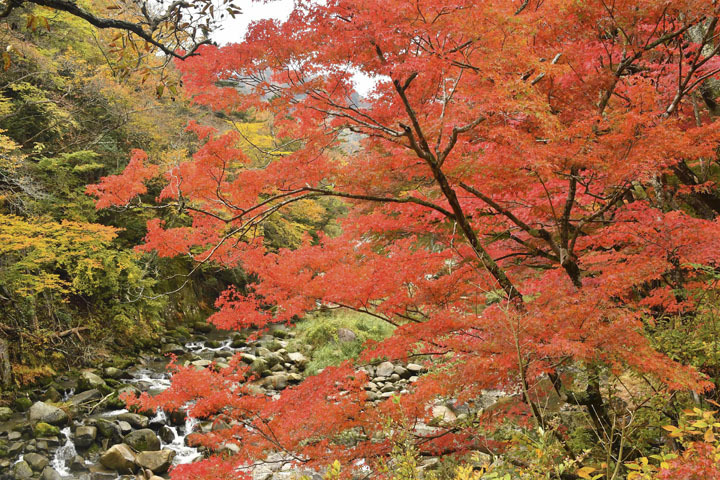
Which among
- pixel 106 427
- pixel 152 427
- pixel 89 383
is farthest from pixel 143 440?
pixel 89 383

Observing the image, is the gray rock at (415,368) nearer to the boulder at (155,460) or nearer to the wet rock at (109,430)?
the boulder at (155,460)

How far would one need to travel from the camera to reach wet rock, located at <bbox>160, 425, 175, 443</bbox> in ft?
23.7

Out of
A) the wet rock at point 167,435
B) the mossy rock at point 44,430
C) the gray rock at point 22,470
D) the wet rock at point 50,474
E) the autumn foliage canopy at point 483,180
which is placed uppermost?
the autumn foliage canopy at point 483,180

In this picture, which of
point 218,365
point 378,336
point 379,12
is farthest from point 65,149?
point 379,12

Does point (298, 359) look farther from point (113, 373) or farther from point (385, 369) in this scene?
point (113, 373)

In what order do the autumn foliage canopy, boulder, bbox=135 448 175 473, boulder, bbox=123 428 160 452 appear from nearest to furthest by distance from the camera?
the autumn foliage canopy
boulder, bbox=135 448 175 473
boulder, bbox=123 428 160 452

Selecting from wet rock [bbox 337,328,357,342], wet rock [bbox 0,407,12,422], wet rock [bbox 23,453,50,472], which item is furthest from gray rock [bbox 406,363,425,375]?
wet rock [bbox 0,407,12,422]

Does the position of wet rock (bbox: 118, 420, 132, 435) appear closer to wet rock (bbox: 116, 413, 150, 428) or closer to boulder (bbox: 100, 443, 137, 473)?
wet rock (bbox: 116, 413, 150, 428)

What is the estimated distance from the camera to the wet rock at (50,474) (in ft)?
19.4

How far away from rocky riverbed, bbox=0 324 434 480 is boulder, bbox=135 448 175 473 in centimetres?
1

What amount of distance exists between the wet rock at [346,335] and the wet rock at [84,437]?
644 centimetres

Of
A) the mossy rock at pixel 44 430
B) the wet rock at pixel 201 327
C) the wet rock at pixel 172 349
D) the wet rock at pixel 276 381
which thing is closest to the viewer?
the mossy rock at pixel 44 430

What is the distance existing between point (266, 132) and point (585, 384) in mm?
18924

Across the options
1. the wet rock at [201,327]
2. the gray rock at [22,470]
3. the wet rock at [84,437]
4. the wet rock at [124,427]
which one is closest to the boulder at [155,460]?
the wet rock at [124,427]
